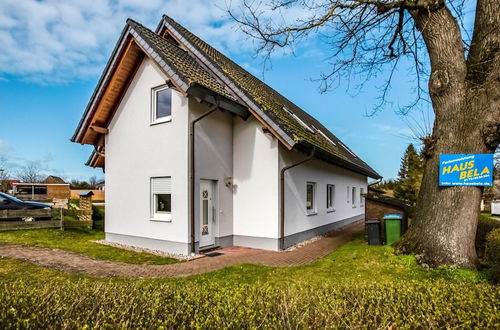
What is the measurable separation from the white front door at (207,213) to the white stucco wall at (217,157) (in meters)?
0.18

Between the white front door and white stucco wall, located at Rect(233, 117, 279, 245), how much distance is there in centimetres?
96

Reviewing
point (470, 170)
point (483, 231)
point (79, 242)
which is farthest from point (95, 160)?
point (483, 231)

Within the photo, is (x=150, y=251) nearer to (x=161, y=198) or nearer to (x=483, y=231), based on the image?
(x=161, y=198)

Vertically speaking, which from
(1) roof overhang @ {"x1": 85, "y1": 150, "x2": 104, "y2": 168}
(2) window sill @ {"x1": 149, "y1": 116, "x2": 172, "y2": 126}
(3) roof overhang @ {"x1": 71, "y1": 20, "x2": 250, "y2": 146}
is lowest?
(1) roof overhang @ {"x1": 85, "y1": 150, "x2": 104, "y2": 168}

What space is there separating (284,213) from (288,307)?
7.30 metres

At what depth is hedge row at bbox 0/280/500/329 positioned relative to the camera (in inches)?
110

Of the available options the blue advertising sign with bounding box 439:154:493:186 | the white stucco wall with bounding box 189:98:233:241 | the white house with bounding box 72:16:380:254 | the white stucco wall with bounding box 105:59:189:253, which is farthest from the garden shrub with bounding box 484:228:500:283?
the white stucco wall with bounding box 105:59:189:253

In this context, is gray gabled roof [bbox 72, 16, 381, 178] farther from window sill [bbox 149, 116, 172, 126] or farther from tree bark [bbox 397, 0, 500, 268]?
tree bark [bbox 397, 0, 500, 268]

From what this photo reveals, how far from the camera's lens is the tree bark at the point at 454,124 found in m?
6.74

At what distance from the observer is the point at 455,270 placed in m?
6.37

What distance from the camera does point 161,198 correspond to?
10250 mm

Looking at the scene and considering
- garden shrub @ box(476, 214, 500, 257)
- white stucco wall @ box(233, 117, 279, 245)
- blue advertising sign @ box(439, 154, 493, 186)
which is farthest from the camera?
white stucco wall @ box(233, 117, 279, 245)

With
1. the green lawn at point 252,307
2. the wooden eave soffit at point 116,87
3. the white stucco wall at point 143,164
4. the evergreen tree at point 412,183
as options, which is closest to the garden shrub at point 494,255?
the green lawn at point 252,307

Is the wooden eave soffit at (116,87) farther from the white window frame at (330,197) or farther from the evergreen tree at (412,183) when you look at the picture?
the evergreen tree at (412,183)
